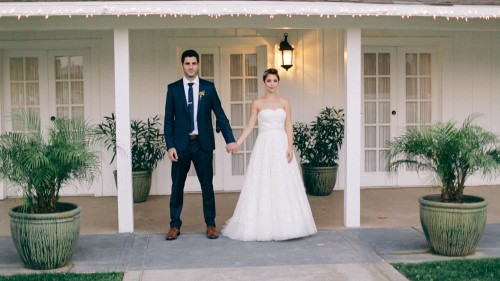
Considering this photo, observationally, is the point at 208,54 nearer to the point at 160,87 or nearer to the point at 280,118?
the point at 160,87

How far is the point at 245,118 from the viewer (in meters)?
10.6

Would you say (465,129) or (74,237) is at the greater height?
(465,129)

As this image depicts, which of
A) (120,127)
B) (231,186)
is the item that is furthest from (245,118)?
(120,127)

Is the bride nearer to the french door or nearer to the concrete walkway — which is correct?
the concrete walkway

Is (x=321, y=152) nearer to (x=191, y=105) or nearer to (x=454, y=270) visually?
(x=191, y=105)

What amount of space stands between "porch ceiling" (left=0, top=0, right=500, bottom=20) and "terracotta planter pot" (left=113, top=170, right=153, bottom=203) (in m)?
2.95

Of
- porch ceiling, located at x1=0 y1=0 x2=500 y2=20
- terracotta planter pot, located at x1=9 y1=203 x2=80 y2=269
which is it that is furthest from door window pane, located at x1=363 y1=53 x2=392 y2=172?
terracotta planter pot, located at x1=9 y1=203 x2=80 y2=269

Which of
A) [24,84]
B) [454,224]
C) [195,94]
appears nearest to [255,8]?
[195,94]

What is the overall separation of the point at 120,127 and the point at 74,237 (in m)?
1.70

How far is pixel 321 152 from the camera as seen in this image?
10.3 m

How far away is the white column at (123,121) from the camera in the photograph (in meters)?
7.73

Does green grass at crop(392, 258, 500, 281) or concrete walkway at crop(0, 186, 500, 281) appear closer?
green grass at crop(392, 258, 500, 281)

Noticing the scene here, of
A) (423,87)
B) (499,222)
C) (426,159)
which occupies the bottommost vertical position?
(499,222)

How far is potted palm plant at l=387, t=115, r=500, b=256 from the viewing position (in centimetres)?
647
